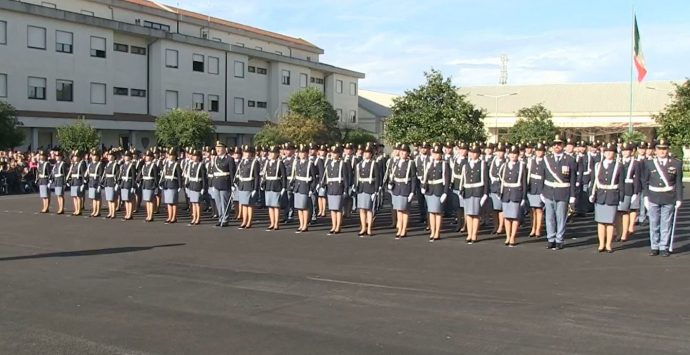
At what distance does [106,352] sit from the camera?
5852 mm

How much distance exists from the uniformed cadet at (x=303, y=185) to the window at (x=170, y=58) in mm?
32999

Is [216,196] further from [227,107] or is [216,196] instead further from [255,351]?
[227,107]

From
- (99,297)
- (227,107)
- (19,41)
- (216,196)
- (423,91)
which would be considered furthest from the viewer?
(227,107)

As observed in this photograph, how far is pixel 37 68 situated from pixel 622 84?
5119 centimetres

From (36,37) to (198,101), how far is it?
12633 millimetres

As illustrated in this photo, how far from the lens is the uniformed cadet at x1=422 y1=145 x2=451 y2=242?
536 inches

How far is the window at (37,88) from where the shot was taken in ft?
126

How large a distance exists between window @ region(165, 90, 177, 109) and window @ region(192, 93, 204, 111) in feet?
4.71

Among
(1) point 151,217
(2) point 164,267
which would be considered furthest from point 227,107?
(2) point 164,267

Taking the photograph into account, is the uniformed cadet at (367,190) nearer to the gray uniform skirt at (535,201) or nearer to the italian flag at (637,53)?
the gray uniform skirt at (535,201)

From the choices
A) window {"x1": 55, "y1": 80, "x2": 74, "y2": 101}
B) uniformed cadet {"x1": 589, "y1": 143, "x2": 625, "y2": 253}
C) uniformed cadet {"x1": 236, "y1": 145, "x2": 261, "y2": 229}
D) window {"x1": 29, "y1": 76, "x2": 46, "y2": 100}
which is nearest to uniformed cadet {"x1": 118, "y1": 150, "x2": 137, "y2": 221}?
uniformed cadet {"x1": 236, "y1": 145, "x2": 261, "y2": 229}

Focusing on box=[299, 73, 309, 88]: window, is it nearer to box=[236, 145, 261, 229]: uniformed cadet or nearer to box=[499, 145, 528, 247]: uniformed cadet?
box=[236, 145, 261, 229]: uniformed cadet

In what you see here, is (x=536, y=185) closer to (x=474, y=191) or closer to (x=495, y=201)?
(x=495, y=201)

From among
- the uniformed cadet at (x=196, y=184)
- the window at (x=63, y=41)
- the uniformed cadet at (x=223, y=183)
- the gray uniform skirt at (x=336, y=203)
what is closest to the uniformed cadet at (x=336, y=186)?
the gray uniform skirt at (x=336, y=203)
